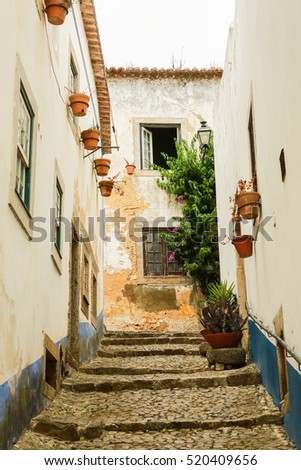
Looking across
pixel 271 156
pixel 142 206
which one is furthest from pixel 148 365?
pixel 142 206

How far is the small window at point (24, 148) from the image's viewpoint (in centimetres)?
555

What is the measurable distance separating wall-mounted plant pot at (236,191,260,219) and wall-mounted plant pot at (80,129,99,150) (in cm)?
370

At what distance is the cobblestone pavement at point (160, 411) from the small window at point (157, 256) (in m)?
6.03

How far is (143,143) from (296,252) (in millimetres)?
11813

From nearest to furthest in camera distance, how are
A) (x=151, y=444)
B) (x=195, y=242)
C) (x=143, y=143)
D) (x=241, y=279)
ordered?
1. (x=151, y=444)
2. (x=241, y=279)
3. (x=195, y=242)
4. (x=143, y=143)

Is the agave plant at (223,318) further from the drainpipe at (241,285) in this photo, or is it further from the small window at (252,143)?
the small window at (252,143)

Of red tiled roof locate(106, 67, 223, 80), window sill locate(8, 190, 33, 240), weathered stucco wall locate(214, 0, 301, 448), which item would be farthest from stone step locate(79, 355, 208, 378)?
red tiled roof locate(106, 67, 223, 80)

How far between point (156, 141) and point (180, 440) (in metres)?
12.5

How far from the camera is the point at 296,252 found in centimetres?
471

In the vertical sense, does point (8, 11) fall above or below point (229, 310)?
above

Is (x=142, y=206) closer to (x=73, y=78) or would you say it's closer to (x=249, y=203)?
(x=73, y=78)
